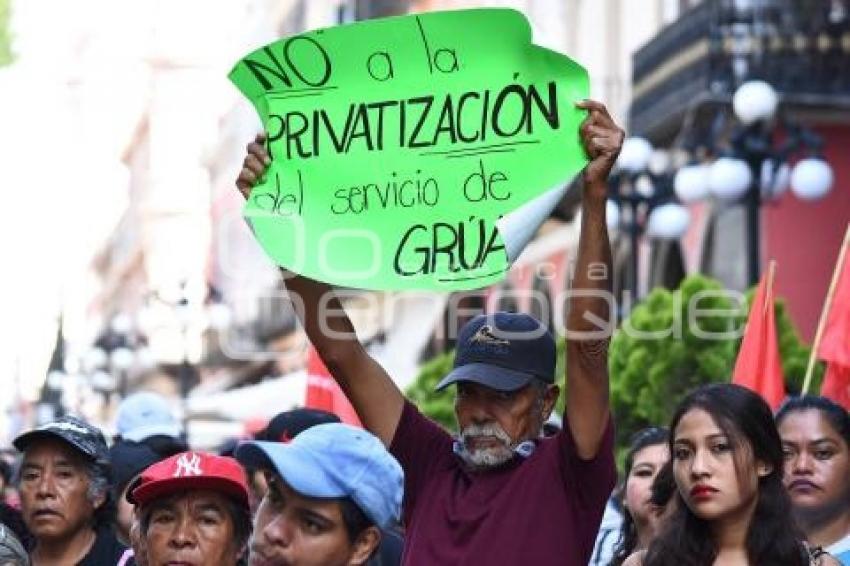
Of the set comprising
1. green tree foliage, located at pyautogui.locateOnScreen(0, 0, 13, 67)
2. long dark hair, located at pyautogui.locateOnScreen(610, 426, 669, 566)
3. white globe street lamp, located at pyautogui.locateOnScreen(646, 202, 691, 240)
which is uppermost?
green tree foliage, located at pyautogui.locateOnScreen(0, 0, 13, 67)

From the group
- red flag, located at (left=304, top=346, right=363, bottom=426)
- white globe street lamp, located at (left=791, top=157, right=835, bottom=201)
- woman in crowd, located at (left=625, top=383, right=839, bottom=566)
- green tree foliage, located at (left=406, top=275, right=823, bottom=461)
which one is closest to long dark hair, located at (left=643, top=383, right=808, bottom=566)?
woman in crowd, located at (left=625, top=383, right=839, bottom=566)

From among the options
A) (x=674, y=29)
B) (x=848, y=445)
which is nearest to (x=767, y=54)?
(x=674, y=29)

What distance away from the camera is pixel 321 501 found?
4766mm

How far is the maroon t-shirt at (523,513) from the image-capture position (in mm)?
5590

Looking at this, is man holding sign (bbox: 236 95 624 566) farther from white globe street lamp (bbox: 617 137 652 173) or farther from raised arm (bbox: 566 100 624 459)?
white globe street lamp (bbox: 617 137 652 173)

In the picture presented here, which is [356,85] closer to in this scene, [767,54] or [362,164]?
[362,164]

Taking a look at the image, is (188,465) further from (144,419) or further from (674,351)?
(674,351)

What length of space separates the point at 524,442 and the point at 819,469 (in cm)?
144

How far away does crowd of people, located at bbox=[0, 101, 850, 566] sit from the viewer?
15.8 feet

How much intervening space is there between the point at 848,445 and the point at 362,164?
173 cm

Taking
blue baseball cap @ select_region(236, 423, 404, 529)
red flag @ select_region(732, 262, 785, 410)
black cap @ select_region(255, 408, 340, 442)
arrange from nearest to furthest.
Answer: blue baseball cap @ select_region(236, 423, 404, 529) < black cap @ select_region(255, 408, 340, 442) < red flag @ select_region(732, 262, 785, 410)

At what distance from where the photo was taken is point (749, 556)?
18.0 ft

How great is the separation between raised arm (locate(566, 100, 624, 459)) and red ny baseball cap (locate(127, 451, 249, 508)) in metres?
0.76

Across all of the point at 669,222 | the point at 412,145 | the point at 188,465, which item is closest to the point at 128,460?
the point at 412,145
